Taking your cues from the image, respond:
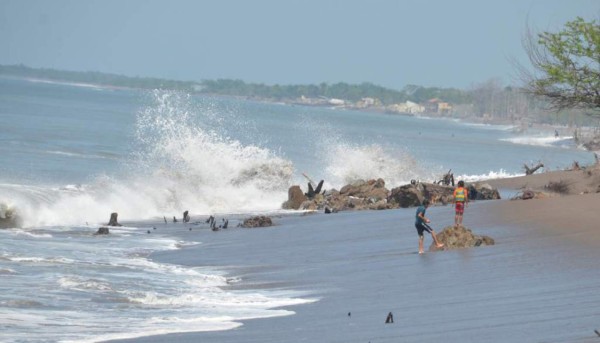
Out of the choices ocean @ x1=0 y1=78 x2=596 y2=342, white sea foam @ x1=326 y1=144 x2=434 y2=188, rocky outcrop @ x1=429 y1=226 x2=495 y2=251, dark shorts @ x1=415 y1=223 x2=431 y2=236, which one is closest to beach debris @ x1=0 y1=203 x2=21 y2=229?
ocean @ x1=0 y1=78 x2=596 y2=342

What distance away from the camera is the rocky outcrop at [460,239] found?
18.8 metres

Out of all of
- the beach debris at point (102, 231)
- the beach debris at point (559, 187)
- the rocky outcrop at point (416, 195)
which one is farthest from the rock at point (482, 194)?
the beach debris at point (102, 231)

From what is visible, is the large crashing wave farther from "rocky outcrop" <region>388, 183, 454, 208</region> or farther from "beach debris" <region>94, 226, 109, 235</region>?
"rocky outcrop" <region>388, 183, 454, 208</region>

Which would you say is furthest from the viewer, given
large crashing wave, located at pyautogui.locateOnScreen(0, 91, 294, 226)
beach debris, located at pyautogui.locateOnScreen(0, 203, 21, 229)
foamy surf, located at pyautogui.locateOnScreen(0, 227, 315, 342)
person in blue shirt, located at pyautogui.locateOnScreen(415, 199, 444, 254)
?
large crashing wave, located at pyautogui.locateOnScreen(0, 91, 294, 226)

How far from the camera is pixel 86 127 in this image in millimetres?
85000

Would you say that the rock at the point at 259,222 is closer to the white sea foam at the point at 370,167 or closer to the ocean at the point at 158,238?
the ocean at the point at 158,238

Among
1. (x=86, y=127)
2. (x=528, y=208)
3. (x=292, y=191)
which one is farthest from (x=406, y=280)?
(x=86, y=127)

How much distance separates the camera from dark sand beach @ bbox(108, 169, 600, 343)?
37.8ft

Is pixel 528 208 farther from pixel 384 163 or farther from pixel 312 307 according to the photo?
pixel 384 163

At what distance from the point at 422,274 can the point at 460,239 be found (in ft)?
9.71

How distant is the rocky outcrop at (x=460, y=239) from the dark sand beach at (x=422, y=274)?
0.37 meters

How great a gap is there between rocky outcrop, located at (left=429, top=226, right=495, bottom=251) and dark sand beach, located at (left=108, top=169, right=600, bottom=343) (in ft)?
1.20

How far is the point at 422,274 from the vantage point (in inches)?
637

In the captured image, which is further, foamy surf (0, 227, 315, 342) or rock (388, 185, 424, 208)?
rock (388, 185, 424, 208)
